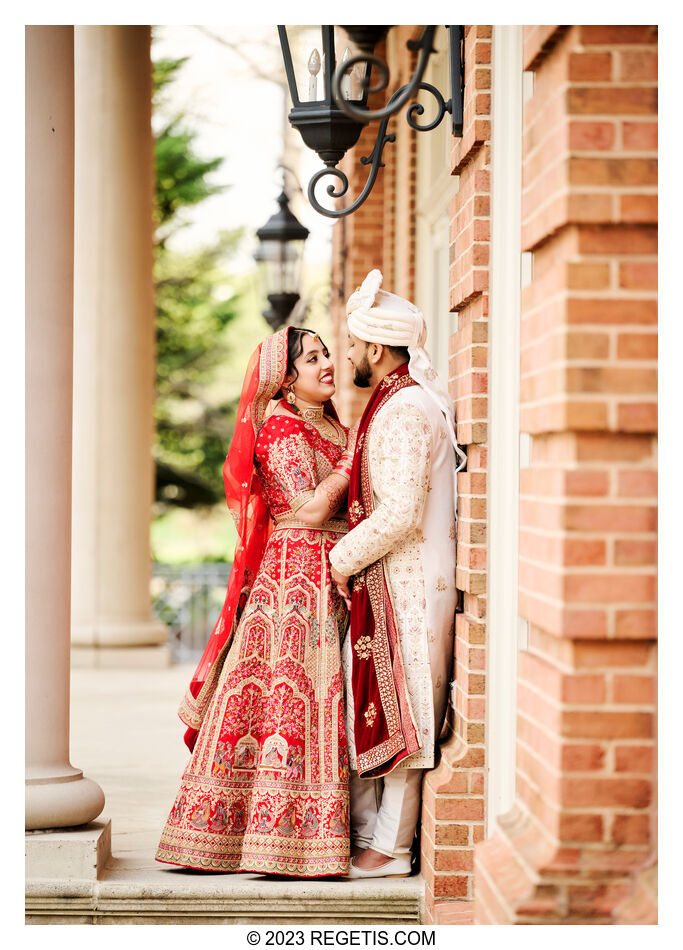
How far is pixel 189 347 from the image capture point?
21.1 m

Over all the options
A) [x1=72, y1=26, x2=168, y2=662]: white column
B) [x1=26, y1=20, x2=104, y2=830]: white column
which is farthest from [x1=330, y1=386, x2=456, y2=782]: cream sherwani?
[x1=72, y1=26, x2=168, y2=662]: white column

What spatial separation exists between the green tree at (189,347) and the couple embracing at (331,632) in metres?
16.9

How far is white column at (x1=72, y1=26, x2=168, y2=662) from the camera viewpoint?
8.84 m

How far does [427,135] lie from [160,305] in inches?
591

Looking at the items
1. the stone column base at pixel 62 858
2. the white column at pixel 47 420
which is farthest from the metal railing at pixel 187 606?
the stone column base at pixel 62 858

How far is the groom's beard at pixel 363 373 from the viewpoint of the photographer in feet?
12.9

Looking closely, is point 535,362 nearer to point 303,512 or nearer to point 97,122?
point 303,512

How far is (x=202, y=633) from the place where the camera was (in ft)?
48.1

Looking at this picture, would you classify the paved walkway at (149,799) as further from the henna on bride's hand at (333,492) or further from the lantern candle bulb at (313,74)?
the lantern candle bulb at (313,74)

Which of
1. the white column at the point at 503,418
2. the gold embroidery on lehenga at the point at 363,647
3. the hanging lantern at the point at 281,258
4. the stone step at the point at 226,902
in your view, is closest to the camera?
the white column at the point at 503,418

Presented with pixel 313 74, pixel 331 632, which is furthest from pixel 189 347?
pixel 331 632

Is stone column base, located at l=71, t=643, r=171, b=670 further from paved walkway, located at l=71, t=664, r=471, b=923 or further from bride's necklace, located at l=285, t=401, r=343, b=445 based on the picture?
bride's necklace, located at l=285, t=401, r=343, b=445

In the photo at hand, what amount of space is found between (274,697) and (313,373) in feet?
3.88

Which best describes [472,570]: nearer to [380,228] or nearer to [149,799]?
[149,799]
